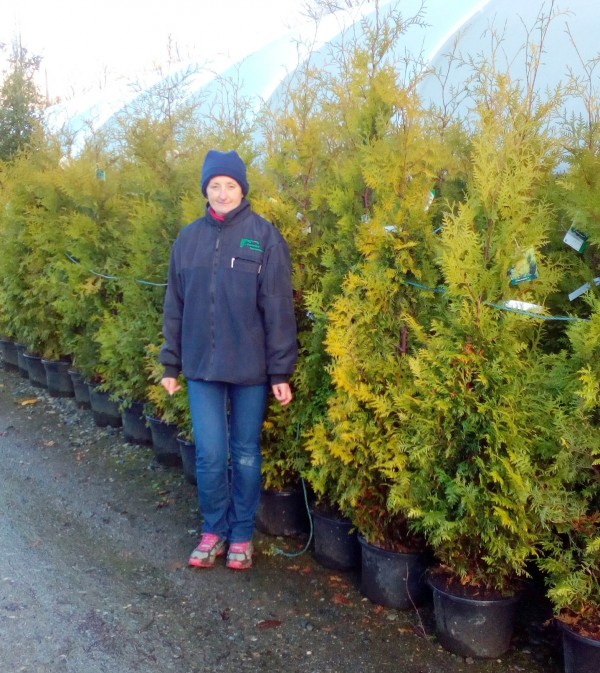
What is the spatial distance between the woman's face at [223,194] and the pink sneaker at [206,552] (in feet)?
6.07

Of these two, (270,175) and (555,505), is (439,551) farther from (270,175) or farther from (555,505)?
(270,175)

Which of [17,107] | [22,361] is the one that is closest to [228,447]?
[22,361]

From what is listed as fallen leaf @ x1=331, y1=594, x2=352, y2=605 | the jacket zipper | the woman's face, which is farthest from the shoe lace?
the woman's face

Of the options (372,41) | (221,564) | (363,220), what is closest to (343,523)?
(221,564)

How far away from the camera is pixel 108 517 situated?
4.99 meters

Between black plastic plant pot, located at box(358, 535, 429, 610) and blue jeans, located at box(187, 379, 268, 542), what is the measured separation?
0.75m

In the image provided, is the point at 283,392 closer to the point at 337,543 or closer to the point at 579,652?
the point at 337,543

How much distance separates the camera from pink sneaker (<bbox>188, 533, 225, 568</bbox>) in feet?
13.8

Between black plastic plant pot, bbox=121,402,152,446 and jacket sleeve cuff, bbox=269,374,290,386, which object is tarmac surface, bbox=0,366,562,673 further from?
jacket sleeve cuff, bbox=269,374,290,386

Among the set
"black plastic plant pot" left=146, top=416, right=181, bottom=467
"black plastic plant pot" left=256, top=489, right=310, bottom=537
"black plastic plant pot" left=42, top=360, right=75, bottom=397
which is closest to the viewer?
"black plastic plant pot" left=256, top=489, right=310, bottom=537

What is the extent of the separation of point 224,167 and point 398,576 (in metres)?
2.27

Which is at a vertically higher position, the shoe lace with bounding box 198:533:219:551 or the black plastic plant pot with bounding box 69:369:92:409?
the black plastic plant pot with bounding box 69:369:92:409

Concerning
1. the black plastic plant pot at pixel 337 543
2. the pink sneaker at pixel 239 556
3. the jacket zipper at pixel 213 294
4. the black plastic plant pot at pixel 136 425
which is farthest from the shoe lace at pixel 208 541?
the black plastic plant pot at pixel 136 425

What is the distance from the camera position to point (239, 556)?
13.8ft
